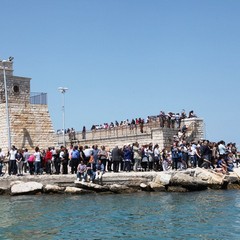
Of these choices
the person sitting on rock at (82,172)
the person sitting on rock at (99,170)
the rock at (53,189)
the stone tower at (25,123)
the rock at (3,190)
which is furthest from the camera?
the stone tower at (25,123)

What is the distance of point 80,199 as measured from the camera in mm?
17672

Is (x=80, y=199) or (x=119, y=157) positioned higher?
(x=119, y=157)

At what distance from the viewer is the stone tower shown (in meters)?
29.0

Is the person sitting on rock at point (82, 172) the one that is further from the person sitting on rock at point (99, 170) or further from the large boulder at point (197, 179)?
the large boulder at point (197, 179)

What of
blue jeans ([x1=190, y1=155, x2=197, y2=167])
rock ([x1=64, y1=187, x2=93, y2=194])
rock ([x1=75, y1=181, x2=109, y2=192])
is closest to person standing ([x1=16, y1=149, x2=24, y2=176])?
rock ([x1=64, y1=187, x2=93, y2=194])

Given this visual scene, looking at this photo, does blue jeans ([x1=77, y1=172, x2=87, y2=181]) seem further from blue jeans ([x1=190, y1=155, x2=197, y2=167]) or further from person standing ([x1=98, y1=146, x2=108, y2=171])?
blue jeans ([x1=190, y1=155, x2=197, y2=167])

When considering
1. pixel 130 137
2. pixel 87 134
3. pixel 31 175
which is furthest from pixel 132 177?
pixel 87 134

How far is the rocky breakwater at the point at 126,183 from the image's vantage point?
1950 centimetres

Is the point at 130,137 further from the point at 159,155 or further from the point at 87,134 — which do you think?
the point at 159,155

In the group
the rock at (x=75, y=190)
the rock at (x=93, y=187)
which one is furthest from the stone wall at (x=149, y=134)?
the rock at (x=75, y=190)

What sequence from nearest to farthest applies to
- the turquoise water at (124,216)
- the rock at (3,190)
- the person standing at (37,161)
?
the turquoise water at (124,216), the rock at (3,190), the person standing at (37,161)

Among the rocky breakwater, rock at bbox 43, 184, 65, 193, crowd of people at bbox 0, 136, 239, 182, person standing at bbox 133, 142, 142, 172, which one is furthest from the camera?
person standing at bbox 133, 142, 142, 172

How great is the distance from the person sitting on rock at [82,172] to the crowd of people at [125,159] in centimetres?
86

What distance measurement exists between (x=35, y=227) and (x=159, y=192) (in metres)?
7.82
